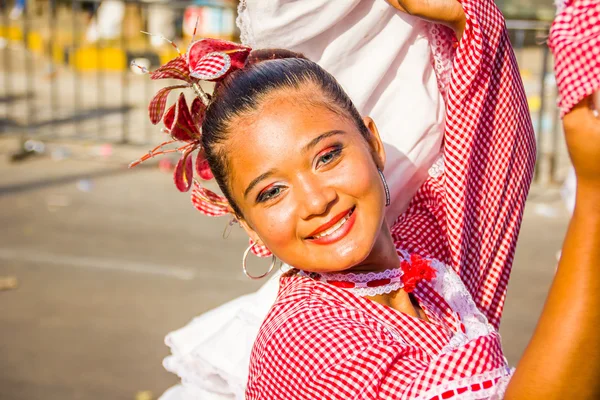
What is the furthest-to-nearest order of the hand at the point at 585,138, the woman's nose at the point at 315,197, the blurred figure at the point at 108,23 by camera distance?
the blurred figure at the point at 108,23 < the woman's nose at the point at 315,197 < the hand at the point at 585,138

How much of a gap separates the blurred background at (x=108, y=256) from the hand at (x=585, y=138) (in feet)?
2.30

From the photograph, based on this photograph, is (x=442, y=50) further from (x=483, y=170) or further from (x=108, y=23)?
(x=108, y=23)

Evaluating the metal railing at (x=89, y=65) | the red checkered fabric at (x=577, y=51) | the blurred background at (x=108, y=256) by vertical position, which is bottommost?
the metal railing at (x=89, y=65)

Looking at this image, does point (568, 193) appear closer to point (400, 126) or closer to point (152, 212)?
point (400, 126)

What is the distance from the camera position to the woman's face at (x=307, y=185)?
1.65m

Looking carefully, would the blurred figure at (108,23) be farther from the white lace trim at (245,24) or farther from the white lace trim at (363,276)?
the white lace trim at (363,276)

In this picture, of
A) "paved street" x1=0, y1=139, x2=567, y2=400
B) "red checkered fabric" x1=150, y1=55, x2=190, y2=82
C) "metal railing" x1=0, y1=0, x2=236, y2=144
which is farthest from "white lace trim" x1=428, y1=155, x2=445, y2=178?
"metal railing" x1=0, y1=0, x2=236, y2=144

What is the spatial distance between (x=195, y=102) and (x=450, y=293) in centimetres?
69

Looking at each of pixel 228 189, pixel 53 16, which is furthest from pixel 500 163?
pixel 53 16

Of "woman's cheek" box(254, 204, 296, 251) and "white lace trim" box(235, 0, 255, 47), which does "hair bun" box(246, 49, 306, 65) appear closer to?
"white lace trim" box(235, 0, 255, 47)

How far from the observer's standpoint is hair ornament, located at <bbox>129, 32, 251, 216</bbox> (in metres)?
1.81

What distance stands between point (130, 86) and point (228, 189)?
11.3m

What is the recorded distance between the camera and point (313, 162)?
1650mm

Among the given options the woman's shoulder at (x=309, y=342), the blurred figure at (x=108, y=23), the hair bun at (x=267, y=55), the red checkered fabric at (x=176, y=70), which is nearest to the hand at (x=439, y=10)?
the hair bun at (x=267, y=55)
